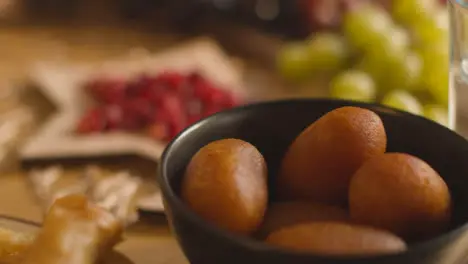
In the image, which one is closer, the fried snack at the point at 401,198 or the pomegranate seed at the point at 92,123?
the fried snack at the point at 401,198

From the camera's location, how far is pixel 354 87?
811 mm

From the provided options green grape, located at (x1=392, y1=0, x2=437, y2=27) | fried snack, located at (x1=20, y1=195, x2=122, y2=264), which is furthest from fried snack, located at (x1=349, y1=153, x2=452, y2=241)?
green grape, located at (x1=392, y1=0, x2=437, y2=27)

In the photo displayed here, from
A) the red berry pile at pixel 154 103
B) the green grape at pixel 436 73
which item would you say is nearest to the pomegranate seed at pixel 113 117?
the red berry pile at pixel 154 103

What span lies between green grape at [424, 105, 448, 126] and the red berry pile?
0.24 metres

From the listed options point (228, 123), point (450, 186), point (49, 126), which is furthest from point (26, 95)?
point (450, 186)

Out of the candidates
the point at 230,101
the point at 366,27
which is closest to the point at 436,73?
the point at 366,27

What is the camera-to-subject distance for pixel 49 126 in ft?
2.64

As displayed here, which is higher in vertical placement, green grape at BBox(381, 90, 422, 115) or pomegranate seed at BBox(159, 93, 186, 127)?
green grape at BBox(381, 90, 422, 115)

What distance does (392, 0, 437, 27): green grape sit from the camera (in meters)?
0.91

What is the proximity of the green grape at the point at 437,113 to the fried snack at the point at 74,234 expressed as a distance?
0.38 meters

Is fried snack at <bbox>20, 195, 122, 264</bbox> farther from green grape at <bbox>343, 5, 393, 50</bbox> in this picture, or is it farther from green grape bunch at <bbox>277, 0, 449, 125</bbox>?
green grape at <bbox>343, 5, 393, 50</bbox>

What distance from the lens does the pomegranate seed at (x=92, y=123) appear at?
789 millimetres

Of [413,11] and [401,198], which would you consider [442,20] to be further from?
[401,198]

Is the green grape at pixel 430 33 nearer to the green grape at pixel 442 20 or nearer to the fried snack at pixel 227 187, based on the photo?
the green grape at pixel 442 20
